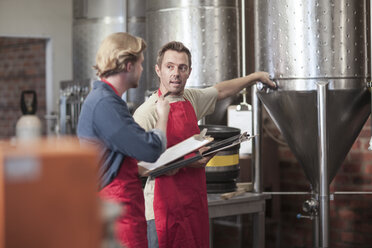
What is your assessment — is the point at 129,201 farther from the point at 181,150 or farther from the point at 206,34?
the point at 206,34

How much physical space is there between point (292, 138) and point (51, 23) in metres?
3.68

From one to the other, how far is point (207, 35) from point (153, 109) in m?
1.14

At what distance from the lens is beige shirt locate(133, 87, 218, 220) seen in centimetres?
217

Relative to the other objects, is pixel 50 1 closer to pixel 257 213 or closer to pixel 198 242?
pixel 257 213

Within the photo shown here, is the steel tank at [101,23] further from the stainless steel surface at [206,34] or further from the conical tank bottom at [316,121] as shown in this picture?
the conical tank bottom at [316,121]

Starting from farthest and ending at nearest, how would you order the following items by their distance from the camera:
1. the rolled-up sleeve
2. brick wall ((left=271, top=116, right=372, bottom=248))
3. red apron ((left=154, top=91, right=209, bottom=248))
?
brick wall ((left=271, top=116, right=372, bottom=248)) → red apron ((left=154, top=91, right=209, bottom=248)) → the rolled-up sleeve

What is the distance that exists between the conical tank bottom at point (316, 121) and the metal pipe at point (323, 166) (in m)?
0.02

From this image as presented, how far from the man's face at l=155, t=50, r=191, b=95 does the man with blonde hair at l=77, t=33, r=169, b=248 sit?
1.72 feet

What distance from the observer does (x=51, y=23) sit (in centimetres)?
579

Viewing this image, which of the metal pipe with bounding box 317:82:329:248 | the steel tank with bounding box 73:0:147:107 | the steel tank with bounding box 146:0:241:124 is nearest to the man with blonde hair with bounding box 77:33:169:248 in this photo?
the metal pipe with bounding box 317:82:329:248

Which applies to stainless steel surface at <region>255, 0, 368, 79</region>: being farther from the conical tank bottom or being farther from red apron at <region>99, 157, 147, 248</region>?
red apron at <region>99, 157, 147, 248</region>

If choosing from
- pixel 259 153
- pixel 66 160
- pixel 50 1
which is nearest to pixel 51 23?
pixel 50 1

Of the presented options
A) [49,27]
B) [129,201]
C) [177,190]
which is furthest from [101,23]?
[129,201]

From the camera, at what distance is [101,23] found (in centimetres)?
448
